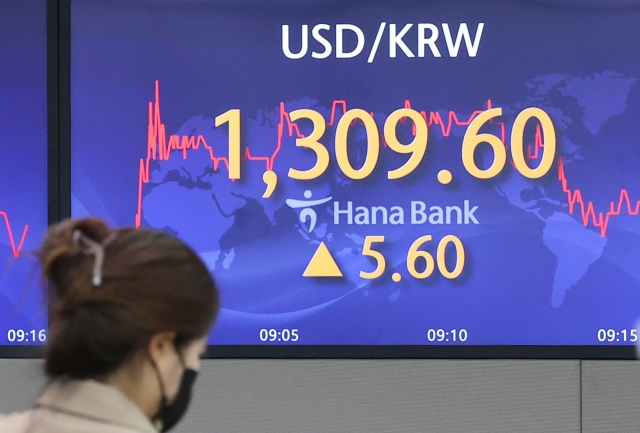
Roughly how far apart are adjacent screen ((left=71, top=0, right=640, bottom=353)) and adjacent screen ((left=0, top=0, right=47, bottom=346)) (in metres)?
0.13

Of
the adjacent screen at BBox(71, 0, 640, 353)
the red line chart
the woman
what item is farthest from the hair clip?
the red line chart

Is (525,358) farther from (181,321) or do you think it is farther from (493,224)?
(181,321)

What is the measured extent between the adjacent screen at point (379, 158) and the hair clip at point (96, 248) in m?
1.95

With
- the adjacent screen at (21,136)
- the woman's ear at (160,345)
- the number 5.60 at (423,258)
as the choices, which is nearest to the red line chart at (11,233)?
the adjacent screen at (21,136)

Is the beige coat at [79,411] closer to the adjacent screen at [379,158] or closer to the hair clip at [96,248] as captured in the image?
the hair clip at [96,248]

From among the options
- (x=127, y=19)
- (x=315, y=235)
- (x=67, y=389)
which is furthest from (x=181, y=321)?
(x=127, y=19)

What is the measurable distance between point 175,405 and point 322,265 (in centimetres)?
187

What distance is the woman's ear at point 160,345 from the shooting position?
1.03 m

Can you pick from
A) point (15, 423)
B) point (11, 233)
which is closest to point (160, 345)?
point (15, 423)

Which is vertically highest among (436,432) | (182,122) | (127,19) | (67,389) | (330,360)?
(127,19)

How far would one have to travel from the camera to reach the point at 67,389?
105cm

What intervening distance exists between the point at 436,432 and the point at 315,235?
2.60 feet
